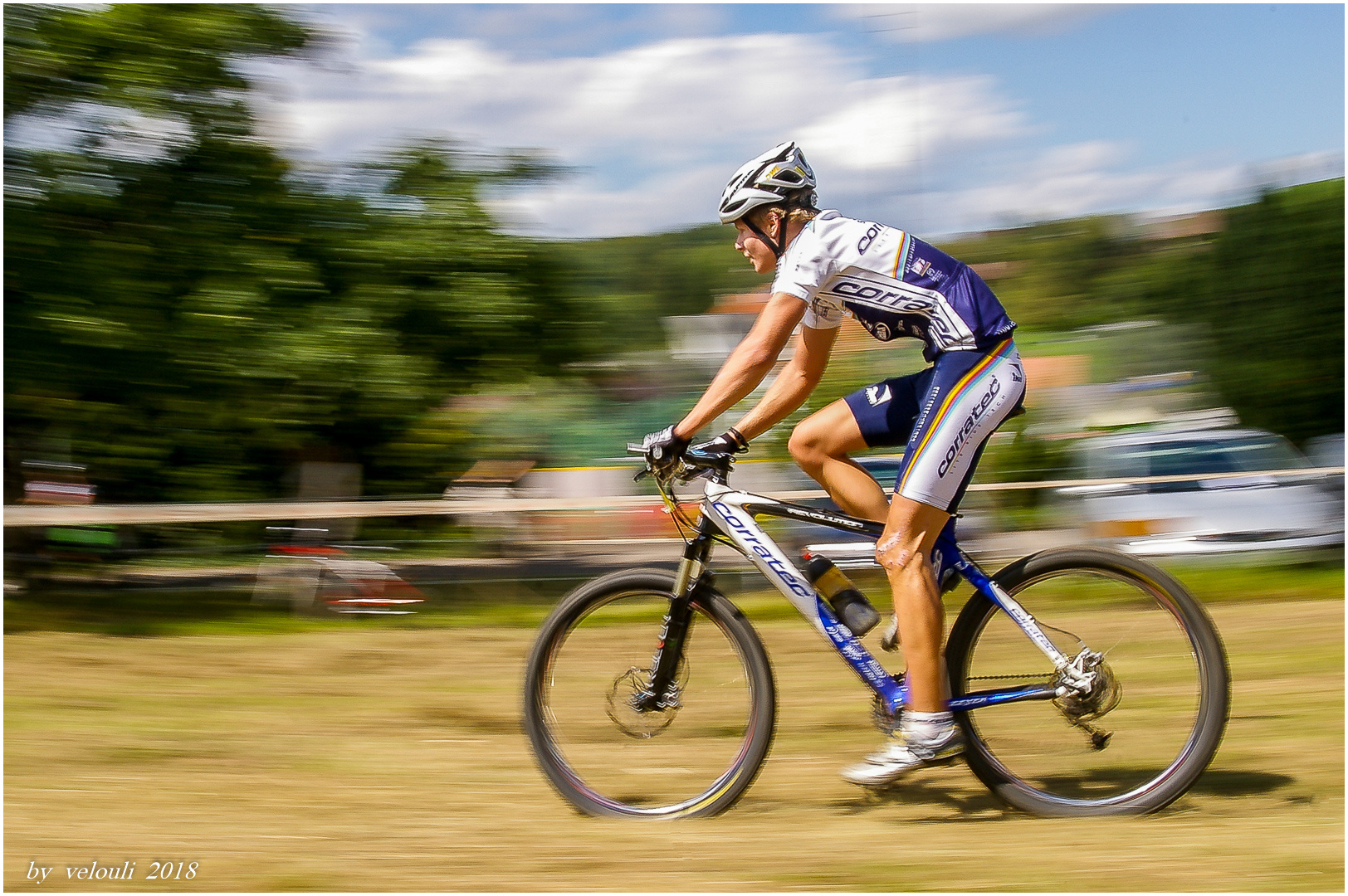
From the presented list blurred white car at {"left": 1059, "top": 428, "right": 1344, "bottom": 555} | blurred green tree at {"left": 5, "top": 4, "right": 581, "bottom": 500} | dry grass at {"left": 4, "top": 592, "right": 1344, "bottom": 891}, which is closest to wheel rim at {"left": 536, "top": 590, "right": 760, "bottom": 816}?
dry grass at {"left": 4, "top": 592, "right": 1344, "bottom": 891}

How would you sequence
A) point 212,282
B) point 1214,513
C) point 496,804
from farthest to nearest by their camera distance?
point 1214,513, point 212,282, point 496,804

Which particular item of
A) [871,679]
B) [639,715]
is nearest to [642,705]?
[639,715]

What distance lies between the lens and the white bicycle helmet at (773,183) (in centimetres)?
392

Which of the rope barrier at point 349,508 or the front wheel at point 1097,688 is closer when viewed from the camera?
the front wheel at point 1097,688

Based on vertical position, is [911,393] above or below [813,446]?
above

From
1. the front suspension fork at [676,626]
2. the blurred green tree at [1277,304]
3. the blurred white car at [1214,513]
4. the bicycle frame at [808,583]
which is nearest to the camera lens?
the bicycle frame at [808,583]

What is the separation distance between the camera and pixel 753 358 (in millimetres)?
3805

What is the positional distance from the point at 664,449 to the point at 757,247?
29.6 inches

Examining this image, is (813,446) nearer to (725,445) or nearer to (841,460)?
(841,460)

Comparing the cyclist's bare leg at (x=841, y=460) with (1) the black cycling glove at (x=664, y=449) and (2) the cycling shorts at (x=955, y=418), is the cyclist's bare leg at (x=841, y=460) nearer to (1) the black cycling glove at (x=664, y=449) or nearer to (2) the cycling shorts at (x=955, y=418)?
(2) the cycling shorts at (x=955, y=418)

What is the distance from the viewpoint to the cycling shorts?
3787 mm

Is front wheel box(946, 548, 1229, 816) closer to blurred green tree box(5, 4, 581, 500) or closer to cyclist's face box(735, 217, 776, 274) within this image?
cyclist's face box(735, 217, 776, 274)

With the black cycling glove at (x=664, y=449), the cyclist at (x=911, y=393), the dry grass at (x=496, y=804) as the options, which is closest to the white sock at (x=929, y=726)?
the cyclist at (x=911, y=393)

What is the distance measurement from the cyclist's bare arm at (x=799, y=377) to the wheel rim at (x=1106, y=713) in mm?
968
